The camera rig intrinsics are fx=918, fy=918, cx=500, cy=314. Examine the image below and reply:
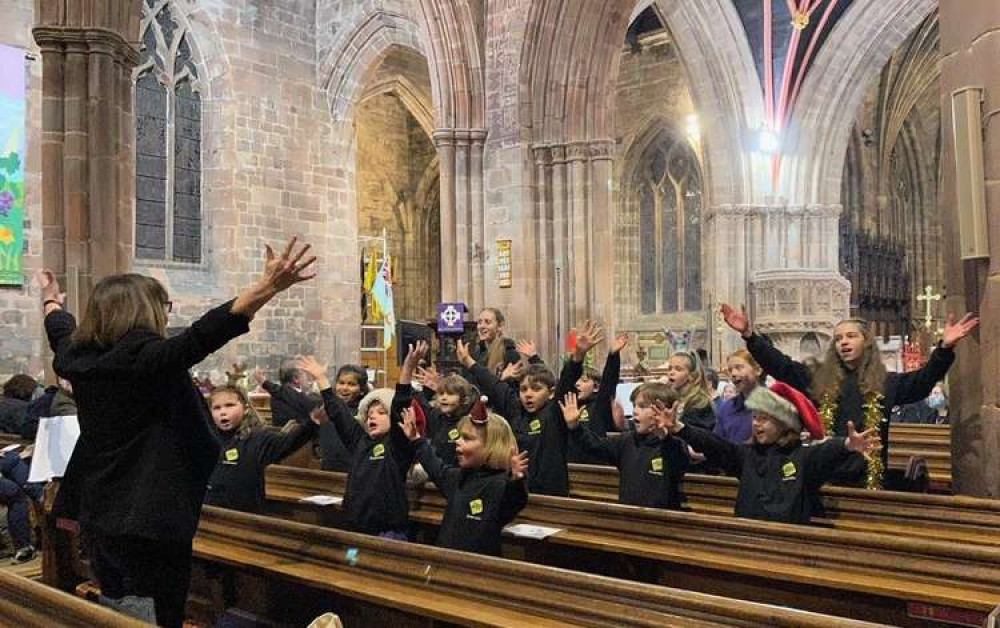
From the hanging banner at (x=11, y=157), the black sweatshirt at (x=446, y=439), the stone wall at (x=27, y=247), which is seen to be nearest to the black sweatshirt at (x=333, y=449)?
the black sweatshirt at (x=446, y=439)

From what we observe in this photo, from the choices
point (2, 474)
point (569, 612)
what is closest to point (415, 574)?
point (569, 612)

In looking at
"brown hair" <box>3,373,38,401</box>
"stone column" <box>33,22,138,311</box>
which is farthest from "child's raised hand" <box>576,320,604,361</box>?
"brown hair" <box>3,373,38,401</box>

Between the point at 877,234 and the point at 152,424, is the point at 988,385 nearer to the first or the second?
the point at 152,424

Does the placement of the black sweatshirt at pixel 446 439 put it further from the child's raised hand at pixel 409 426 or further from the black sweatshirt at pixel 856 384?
the black sweatshirt at pixel 856 384

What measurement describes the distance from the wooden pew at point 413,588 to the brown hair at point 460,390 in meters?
1.44

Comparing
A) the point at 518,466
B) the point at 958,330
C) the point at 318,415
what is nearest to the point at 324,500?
the point at 318,415

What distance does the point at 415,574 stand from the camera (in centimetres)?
302

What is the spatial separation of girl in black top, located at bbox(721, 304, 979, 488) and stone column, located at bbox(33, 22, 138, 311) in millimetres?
5632

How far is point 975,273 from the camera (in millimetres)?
4348

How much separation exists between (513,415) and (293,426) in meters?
1.69

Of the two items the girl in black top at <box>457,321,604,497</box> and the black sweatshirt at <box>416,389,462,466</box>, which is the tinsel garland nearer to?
the girl in black top at <box>457,321,604,497</box>

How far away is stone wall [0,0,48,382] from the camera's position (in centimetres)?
1259

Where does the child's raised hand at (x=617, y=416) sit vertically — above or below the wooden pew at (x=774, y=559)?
above

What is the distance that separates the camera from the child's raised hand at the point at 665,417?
420 cm
